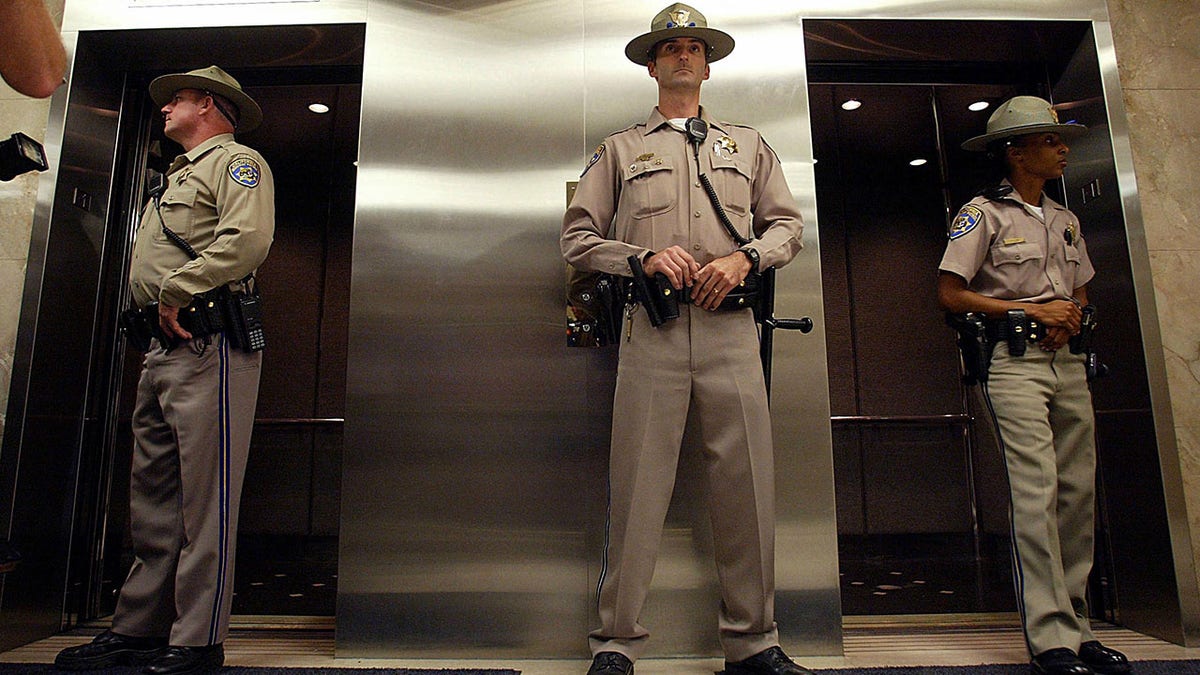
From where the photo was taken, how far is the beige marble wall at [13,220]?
8.85 feet

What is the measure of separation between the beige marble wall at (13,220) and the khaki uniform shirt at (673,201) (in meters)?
2.12

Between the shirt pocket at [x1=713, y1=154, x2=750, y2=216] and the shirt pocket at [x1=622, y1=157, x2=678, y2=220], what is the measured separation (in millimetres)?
138

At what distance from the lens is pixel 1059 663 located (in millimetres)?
2025

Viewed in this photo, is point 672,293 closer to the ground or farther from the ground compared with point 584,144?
closer to the ground

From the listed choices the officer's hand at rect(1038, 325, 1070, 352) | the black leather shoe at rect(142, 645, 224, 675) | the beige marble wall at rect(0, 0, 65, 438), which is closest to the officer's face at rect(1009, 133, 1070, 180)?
the officer's hand at rect(1038, 325, 1070, 352)

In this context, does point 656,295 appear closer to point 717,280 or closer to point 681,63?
point 717,280

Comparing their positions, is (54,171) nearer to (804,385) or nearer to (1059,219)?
(804,385)

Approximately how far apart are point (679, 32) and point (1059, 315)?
146 centimetres

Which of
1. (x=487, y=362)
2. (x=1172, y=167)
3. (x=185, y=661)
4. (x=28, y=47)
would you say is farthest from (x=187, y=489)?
(x=1172, y=167)

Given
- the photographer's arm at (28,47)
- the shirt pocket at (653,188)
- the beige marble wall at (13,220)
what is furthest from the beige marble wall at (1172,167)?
the beige marble wall at (13,220)

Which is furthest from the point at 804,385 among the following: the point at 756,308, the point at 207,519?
the point at 207,519

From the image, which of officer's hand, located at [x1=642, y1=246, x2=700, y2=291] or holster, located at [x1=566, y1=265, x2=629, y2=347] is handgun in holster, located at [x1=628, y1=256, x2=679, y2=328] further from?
holster, located at [x1=566, y1=265, x2=629, y2=347]

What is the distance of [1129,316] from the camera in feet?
8.91

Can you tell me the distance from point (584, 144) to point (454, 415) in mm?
1086
